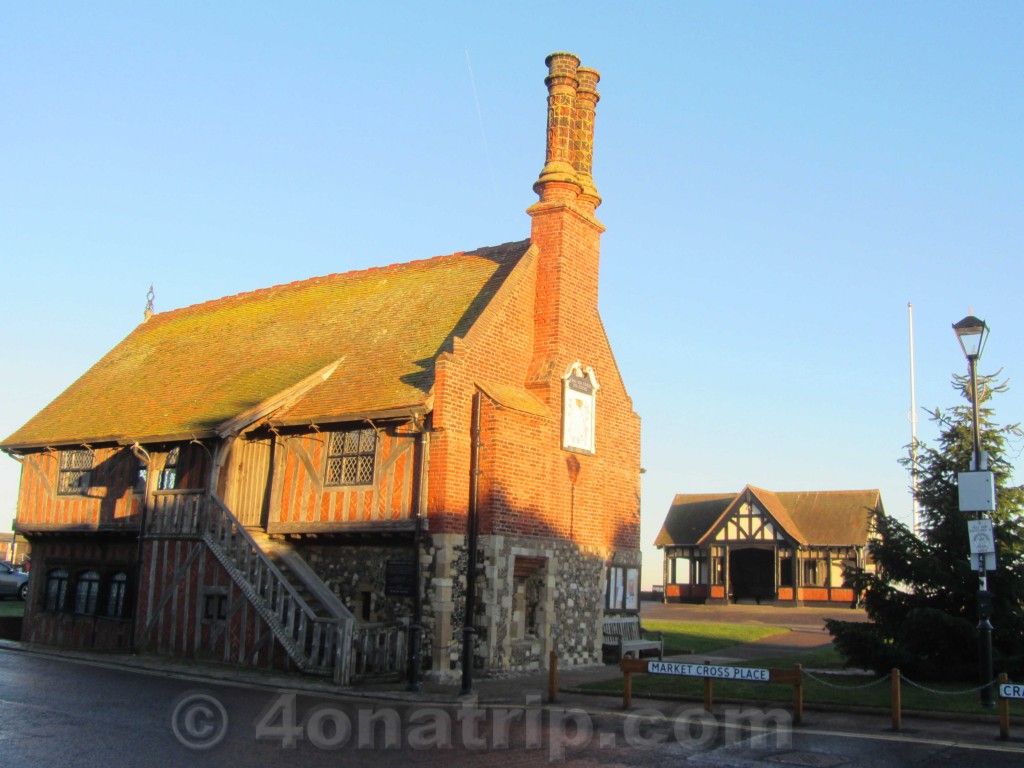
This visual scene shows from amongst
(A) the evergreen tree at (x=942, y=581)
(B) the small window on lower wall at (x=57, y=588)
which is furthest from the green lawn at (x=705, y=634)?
(B) the small window on lower wall at (x=57, y=588)

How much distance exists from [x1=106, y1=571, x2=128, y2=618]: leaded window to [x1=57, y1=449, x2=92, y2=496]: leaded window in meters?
2.45

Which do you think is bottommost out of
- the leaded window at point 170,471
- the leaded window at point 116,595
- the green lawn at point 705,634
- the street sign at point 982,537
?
the green lawn at point 705,634

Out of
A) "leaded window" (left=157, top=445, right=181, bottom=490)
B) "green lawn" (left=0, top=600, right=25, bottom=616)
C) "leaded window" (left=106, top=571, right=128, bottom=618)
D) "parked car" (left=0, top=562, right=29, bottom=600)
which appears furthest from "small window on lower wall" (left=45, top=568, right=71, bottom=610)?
"parked car" (left=0, top=562, right=29, bottom=600)

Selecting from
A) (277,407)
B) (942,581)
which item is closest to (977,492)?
(942,581)

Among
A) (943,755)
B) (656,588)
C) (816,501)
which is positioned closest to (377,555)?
(943,755)

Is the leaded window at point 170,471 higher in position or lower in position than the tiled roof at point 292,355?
lower

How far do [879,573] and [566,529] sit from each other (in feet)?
20.5

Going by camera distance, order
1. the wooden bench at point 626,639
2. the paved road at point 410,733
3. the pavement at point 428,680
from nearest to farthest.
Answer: the paved road at point 410,733 → the pavement at point 428,680 → the wooden bench at point 626,639

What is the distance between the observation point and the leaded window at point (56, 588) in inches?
962

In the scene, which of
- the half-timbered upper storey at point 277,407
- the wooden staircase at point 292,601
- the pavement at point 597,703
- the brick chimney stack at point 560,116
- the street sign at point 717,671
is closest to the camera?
the pavement at point 597,703

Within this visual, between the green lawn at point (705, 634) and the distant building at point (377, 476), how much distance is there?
277 centimetres

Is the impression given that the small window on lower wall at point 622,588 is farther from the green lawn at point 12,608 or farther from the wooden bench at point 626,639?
the green lawn at point 12,608

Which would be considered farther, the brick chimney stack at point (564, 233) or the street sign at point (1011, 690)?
the brick chimney stack at point (564, 233)

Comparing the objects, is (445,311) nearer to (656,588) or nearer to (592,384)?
(592,384)
